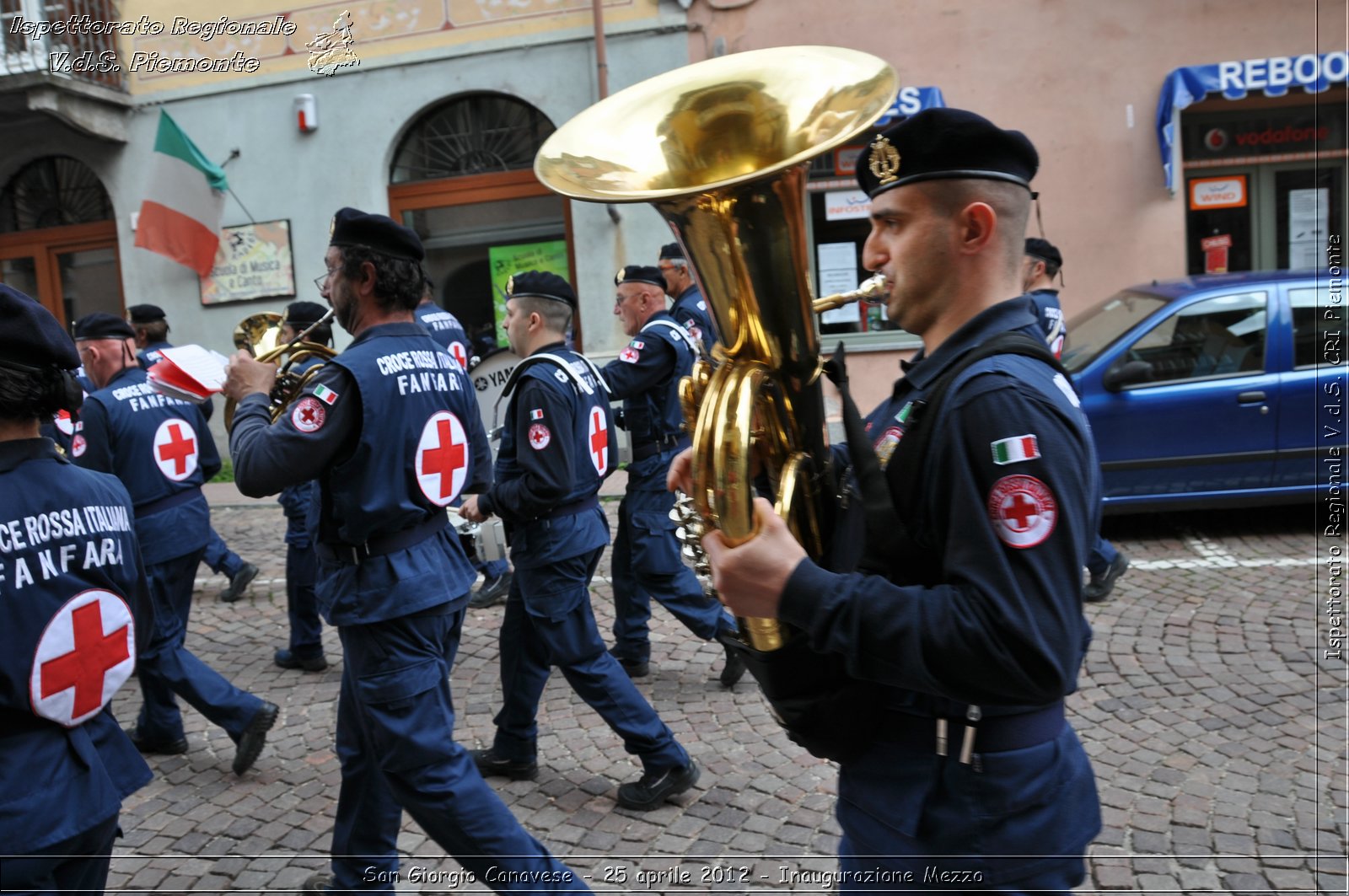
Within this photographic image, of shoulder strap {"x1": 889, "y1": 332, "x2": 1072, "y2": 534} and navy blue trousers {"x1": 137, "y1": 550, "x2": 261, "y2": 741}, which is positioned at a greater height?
shoulder strap {"x1": 889, "y1": 332, "x2": 1072, "y2": 534}

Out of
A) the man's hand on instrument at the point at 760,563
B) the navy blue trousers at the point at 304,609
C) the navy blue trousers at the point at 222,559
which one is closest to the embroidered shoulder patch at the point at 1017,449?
the man's hand on instrument at the point at 760,563

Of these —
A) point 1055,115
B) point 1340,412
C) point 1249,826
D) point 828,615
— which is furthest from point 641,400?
point 1055,115

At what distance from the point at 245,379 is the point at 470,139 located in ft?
30.8

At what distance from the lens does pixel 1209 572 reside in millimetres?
6523

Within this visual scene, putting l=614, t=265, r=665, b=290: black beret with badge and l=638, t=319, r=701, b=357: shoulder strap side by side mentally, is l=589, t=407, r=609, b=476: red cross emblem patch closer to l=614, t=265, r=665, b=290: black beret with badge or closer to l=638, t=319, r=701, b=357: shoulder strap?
l=638, t=319, r=701, b=357: shoulder strap

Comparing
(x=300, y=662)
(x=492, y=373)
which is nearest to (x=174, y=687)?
(x=300, y=662)

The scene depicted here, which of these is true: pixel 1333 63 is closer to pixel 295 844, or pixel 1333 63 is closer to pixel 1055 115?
pixel 1055 115

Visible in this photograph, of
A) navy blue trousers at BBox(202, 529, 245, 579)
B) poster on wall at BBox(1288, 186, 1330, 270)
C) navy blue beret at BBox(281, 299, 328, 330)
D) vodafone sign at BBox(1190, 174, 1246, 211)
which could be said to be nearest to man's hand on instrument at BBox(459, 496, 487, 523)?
navy blue beret at BBox(281, 299, 328, 330)

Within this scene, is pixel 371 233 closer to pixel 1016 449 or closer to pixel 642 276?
pixel 1016 449

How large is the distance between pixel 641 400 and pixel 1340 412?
15.4 ft

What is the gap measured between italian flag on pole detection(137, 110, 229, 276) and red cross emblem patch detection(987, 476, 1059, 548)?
12.1 m

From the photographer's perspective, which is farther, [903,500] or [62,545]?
[62,545]

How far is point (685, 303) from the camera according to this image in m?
6.04

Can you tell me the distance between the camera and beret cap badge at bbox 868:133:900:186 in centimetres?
187
